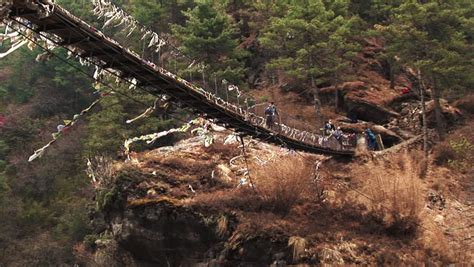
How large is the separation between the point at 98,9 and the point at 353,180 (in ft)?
35.0

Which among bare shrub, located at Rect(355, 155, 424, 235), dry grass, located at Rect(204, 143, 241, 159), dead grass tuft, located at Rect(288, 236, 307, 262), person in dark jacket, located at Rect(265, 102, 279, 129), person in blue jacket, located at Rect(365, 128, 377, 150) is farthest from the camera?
person in blue jacket, located at Rect(365, 128, 377, 150)

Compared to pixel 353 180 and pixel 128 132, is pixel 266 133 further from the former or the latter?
pixel 128 132

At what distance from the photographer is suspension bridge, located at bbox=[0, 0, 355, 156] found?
7.09 meters

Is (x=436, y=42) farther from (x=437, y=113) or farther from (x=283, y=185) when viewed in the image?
(x=283, y=185)

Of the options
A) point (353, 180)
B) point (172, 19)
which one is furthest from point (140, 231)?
point (172, 19)

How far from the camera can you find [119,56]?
898 centimetres

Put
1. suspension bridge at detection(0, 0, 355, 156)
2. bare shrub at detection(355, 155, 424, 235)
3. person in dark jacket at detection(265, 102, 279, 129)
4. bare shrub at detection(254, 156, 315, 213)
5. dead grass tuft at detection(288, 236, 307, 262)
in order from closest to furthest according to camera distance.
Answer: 1. suspension bridge at detection(0, 0, 355, 156)
2. dead grass tuft at detection(288, 236, 307, 262)
3. bare shrub at detection(355, 155, 424, 235)
4. bare shrub at detection(254, 156, 315, 213)
5. person in dark jacket at detection(265, 102, 279, 129)

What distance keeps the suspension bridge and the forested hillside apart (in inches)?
258

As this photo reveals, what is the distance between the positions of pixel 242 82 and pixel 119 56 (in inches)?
715

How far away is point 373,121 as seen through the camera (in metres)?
25.8

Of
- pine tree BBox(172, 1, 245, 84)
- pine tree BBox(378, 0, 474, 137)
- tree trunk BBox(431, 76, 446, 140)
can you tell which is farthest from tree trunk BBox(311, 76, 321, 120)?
tree trunk BBox(431, 76, 446, 140)

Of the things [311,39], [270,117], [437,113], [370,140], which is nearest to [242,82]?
[311,39]

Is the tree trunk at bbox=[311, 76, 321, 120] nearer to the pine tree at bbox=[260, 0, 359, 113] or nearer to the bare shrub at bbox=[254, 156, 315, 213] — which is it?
the pine tree at bbox=[260, 0, 359, 113]

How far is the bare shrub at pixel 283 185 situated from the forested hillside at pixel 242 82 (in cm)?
588
